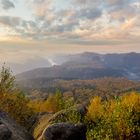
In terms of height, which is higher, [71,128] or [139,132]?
[71,128]

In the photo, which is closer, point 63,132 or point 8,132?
point 8,132

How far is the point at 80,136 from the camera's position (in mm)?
51531

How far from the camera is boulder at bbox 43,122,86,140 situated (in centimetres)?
4912

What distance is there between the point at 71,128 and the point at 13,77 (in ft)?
81.7

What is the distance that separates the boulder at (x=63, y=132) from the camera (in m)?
49.1

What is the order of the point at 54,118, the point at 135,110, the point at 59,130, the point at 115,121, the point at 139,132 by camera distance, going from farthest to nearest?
the point at 135,110, the point at 139,132, the point at 115,121, the point at 54,118, the point at 59,130

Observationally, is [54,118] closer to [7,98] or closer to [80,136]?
[7,98]

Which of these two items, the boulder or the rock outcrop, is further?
the boulder

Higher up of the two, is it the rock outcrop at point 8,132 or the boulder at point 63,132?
the rock outcrop at point 8,132

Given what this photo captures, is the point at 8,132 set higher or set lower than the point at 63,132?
higher

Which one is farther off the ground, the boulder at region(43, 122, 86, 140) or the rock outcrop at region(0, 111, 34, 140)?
the rock outcrop at region(0, 111, 34, 140)

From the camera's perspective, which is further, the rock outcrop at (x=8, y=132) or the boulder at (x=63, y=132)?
the boulder at (x=63, y=132)

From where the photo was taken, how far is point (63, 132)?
162 ft

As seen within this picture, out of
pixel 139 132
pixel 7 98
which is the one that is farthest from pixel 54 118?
pixel 139 132
